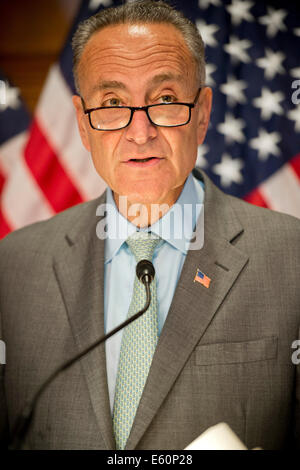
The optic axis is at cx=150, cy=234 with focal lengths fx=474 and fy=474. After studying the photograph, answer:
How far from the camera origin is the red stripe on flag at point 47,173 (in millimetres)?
2176

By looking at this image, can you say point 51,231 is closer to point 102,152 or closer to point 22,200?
point 102,152

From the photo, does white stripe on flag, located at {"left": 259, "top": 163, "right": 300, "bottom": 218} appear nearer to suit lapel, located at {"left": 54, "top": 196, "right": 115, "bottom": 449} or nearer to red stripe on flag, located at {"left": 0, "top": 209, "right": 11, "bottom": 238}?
suit lapel, located at {"left": 54, "top": 196, "right": 115, "bottom": 449}

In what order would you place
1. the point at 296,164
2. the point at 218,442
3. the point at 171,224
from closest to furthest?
1. the point at 218,442
2. the point at 171,224
3. the point at 296,164

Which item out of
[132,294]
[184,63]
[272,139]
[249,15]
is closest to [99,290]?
[132,294]

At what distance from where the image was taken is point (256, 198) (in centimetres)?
208

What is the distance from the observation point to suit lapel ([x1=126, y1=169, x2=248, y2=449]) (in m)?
1.20

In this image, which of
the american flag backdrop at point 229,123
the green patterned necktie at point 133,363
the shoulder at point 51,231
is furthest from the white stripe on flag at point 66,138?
the green patterned necktie at point 133,363

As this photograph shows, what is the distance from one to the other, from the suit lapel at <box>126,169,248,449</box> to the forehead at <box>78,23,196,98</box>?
1.40ft

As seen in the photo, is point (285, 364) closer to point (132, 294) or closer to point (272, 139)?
point (132, 294)

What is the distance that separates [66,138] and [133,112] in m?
0.92

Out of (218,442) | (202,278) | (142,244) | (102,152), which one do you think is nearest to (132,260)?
(142,244)

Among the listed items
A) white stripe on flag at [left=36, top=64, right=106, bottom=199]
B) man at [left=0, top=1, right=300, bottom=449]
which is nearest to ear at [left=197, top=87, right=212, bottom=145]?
man at [left=0, top=1, right=300, bottom=449]

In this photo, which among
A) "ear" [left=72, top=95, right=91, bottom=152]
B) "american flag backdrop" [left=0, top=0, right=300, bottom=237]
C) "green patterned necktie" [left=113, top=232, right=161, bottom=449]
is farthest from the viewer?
"american flag backdrop" [left=0, top=0, right=300, bottom=237]

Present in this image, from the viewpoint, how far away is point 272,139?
204 cm
